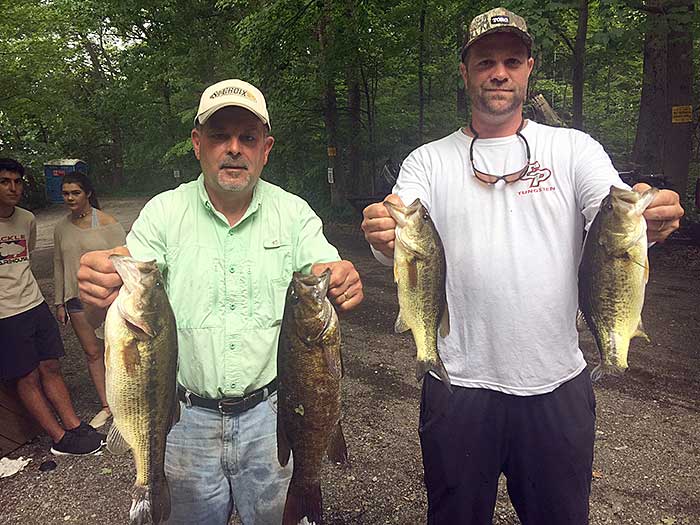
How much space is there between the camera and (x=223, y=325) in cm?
246

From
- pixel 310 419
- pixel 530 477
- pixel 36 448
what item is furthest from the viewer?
pixel 36 448

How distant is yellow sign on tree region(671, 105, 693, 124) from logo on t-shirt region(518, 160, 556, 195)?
33.1 ft

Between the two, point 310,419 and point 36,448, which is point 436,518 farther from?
point 36,448

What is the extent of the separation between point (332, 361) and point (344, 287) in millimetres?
314

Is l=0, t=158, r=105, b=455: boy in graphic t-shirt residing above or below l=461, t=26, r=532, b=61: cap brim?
below

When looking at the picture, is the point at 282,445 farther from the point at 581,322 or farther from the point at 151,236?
the point at 581,322

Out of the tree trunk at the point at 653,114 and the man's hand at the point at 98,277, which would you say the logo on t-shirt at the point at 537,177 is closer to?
the man's hand at the point at 98,277

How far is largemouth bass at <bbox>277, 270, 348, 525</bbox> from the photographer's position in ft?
6.89

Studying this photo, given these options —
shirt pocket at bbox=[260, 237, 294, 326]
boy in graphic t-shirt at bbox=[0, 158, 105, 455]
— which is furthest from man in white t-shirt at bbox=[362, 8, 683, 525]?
boy in graphic t-shirt at bbox=[0, 158, 105, 455]

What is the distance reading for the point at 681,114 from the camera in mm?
10555

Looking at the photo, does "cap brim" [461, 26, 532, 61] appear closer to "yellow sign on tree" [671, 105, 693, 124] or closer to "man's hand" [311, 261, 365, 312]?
"man's hand" [311, 261, 365, 312]

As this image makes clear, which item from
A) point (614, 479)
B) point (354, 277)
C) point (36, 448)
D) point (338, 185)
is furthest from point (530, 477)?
point (338, 185)

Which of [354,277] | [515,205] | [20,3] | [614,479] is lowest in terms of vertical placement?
[614,479]

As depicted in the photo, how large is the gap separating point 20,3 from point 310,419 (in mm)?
16859
